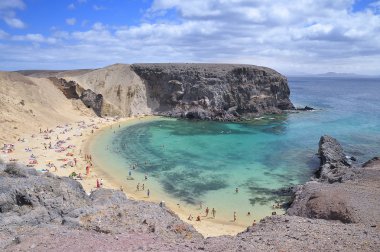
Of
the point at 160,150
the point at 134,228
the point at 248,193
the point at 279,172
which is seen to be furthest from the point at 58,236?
the point at 160,150

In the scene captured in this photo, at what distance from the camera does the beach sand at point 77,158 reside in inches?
1079

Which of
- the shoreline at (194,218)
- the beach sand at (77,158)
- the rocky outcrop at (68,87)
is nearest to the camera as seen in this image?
the shoreline at (194,218)

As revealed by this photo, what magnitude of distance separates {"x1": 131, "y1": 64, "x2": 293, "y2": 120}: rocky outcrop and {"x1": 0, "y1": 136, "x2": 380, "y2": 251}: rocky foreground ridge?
5700cm

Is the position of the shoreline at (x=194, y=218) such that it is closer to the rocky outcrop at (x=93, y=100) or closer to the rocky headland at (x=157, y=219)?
the rocky headland at (x=157, y=219)

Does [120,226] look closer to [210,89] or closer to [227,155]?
[227,155]

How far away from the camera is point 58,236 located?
532 inches

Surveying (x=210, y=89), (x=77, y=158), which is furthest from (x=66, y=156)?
(x=210, y=89)

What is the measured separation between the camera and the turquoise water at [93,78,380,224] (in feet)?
108

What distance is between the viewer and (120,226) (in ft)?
49.3

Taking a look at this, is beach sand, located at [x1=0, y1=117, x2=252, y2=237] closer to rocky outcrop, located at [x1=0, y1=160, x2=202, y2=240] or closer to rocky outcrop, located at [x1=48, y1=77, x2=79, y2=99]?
rocky outcrop, located at [x1=0, y1=160, x2=202, y2=240]

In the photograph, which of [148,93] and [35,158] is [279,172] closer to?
[35,158]

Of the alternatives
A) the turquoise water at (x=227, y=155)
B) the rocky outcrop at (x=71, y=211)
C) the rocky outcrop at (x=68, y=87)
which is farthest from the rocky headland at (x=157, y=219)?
the rocky outcrop at (x=68, y=87)

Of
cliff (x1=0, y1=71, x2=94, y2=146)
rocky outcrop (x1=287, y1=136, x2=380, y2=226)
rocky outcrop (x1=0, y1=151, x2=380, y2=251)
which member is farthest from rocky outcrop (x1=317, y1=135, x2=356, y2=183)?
cliff (x1=0, y1=71, x2=94, y2=146)

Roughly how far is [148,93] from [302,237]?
69052 millimetres
